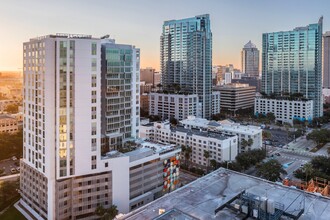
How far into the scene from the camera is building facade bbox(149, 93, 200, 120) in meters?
102

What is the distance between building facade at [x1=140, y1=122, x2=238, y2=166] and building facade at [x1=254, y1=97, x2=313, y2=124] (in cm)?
5441

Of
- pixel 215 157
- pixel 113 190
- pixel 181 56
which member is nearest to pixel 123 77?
pixel 113 190

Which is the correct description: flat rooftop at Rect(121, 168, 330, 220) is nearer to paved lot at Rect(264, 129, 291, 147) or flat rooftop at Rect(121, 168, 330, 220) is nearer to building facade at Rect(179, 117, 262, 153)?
building facade at Rect(179, 117, 262, 153)

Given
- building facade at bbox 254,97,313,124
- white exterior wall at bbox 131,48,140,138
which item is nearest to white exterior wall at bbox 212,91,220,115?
building facade at bbox 254,97,313,124

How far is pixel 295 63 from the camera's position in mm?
117625

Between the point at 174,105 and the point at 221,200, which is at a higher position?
the point at 174,105

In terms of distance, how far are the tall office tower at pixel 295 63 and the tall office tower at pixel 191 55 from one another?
3053cm

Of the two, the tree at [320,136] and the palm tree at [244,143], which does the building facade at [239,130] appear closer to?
the palm tree at [244,143]

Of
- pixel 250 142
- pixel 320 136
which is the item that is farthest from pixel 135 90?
pixel 320 136

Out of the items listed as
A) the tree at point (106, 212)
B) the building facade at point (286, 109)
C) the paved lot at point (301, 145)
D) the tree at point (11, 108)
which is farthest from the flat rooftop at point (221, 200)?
the tree at point (11, 108)

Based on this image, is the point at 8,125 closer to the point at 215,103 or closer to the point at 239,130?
the point at 239,130

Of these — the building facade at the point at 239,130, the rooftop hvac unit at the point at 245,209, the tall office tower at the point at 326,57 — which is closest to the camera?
the rooftop hvac unit at the point at 245,209

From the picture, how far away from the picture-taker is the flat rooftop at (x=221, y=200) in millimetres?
22328

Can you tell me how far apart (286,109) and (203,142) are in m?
61.5
